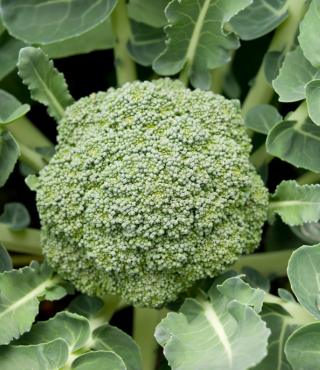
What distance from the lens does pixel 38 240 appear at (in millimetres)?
1317

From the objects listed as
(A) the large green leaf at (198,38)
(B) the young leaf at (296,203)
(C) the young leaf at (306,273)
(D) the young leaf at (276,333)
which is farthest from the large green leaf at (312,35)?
(D) the young leaf at (276,333)

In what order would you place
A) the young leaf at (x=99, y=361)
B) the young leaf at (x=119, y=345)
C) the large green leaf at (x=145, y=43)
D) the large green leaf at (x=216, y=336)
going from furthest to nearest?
the large green leaf at (x=145, y=43), the young leaf at (x=119, y=345), the young leaf at (x=99, y=361), the large green leaf at (x=216, y=336)

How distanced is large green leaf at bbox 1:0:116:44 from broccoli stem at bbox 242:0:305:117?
0.33 metres

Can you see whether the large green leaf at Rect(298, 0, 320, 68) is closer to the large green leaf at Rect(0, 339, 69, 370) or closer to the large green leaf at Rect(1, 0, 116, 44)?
the large green leaf at Rect(1, 0, 116, 44)

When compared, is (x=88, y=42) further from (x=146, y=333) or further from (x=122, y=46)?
(x=146, y=333)

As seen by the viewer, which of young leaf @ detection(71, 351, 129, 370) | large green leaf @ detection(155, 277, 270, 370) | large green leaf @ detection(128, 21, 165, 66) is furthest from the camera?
large green leaf @ detection(128, 21, 165, 66)

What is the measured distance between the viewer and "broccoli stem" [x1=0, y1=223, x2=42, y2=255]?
1281 millimetres

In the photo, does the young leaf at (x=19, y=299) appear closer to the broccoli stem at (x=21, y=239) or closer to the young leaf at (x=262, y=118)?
the broccoli stem at (x=21, y=239)

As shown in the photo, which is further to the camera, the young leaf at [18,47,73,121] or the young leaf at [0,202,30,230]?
the young leaf at [0,202,30,230]

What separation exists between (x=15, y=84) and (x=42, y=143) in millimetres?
139

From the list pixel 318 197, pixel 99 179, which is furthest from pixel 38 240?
pixel 318 197

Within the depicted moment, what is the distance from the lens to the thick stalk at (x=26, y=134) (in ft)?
4.55

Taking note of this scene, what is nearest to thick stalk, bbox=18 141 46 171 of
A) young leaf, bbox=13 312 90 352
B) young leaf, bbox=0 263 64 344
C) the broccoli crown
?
the broccoli crown

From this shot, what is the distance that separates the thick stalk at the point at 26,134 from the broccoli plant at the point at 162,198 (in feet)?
0.30
